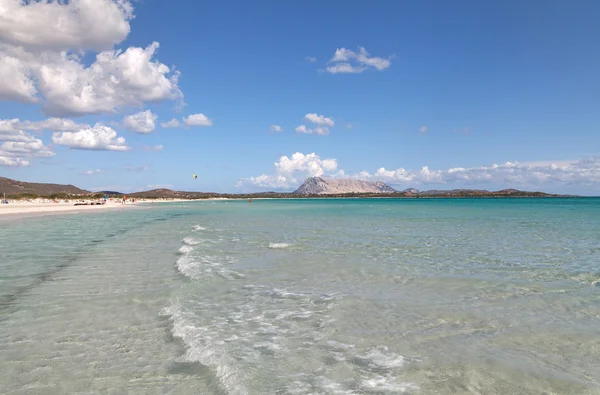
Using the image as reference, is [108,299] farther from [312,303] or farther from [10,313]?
[312,303]

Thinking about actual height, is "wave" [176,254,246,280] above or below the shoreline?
below

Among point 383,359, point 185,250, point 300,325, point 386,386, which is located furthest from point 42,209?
point 386,386

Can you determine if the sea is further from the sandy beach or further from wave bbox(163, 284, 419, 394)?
the sandy beach

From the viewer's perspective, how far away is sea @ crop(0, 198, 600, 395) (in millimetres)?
5855

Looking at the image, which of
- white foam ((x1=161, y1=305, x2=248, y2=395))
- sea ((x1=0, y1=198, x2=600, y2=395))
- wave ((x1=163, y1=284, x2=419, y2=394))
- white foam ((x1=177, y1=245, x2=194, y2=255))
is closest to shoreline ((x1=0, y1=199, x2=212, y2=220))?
white foam ((x1=177, y1=245, x2=194, y2=255))

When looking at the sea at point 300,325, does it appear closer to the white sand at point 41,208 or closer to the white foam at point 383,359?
the white foam at point 383,359

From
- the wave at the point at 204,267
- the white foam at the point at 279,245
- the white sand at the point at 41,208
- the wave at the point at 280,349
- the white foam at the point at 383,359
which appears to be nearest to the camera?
the wave at the point at 280,349

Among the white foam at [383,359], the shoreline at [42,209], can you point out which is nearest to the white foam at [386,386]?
the white foam at [383,359]

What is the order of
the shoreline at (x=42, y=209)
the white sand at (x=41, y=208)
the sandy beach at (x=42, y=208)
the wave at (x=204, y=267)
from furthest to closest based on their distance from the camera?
the white sand at (x=41, y=208), the sandy beach at (x=42, y=208), the shoreline at (x=42, y=209), the wave at (x=204, y=267)

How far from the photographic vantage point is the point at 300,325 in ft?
28.1

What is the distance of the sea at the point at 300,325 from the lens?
5.86 metres

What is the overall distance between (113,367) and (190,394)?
1.74 meters

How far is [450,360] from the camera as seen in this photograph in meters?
6.58

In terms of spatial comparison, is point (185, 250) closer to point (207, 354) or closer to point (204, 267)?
point (204, 267)
